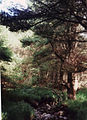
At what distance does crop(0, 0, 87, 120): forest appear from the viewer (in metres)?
2.17

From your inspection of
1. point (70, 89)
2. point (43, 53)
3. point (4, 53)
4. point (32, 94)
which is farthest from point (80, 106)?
point (4, 53)

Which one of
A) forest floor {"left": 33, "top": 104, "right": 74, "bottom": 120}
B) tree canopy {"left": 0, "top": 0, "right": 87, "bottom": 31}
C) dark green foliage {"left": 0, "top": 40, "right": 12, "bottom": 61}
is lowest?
forest floor {"left": 33, "top": 104, "right": 74, "bottom": 120}

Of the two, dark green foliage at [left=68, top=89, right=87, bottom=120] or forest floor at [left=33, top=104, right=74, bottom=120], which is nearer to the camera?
dark green foliage at [left=68, top=89, right=87, bottom=120]

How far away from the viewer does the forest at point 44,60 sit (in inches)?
85.4

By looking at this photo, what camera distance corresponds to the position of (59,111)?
2.33m

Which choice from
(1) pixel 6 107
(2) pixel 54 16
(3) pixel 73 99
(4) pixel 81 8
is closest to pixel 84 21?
(4) pixel 81 8

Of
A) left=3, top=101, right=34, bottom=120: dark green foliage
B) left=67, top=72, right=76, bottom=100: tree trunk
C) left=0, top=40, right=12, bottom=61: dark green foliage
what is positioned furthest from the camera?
left=67, top=72, right=76, bottom=100: tree trunk

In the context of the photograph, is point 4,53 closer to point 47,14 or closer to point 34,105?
point 47,14

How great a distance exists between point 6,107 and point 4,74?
0.45 m

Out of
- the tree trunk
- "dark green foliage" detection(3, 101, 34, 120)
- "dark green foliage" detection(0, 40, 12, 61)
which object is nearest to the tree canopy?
"dark green foliage" detection(0, 40, 12, 61)

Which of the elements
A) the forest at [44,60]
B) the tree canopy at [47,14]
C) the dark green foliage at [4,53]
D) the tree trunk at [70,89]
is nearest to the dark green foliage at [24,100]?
the forest at [44,60]

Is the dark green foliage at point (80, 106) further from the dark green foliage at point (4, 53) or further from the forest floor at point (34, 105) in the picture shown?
the dark green foliage at point (4, 53)

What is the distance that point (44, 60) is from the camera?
2.46m

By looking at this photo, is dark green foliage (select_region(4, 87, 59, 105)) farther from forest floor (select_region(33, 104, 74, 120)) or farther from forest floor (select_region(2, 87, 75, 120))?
forest floor (select_region(33, 104, 74, 120))
